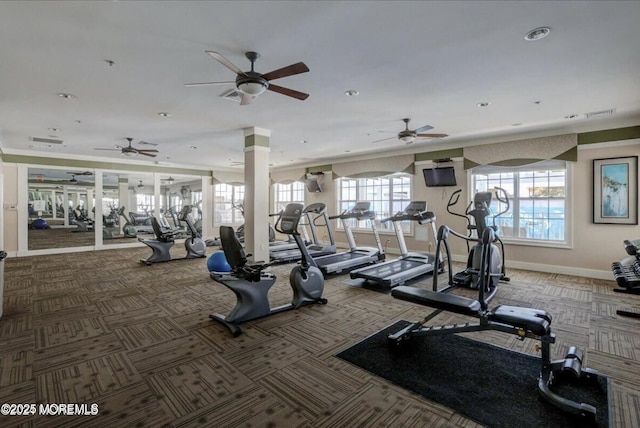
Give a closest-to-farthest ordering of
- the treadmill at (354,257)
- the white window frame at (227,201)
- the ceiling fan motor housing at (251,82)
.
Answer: the ceiling fan motor housing at (251,82) < the treadmill at (354,257) < the white window frame at (227,201)

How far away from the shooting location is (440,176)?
292 inches

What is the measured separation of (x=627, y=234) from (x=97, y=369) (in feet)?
25.1

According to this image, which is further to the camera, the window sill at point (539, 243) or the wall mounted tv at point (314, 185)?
the wall mounted tv at point (314, 185)

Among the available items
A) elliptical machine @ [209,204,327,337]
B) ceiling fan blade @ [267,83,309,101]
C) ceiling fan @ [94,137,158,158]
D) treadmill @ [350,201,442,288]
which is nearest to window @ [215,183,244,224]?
ceiling fan @ [94,137,158,158]

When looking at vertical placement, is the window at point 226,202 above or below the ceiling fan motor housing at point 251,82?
below

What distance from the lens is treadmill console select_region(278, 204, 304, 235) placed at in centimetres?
397

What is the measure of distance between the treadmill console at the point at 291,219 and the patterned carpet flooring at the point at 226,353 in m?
1.03

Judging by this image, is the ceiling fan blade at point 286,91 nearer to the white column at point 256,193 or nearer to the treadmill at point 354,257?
the white column at point 256,193

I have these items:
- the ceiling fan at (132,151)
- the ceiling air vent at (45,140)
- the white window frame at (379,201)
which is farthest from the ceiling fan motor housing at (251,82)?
the ceiling air vent at (45,140)

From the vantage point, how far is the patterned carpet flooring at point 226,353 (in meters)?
2.04

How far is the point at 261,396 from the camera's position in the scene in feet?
7.25

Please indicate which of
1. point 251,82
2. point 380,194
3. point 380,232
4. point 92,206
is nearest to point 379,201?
point 380,194

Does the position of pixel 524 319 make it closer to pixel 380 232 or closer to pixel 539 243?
pixel 539 243

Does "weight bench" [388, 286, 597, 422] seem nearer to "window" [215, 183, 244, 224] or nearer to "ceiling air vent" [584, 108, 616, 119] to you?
"ceiling air vent" [584, 108, 616, 119]
